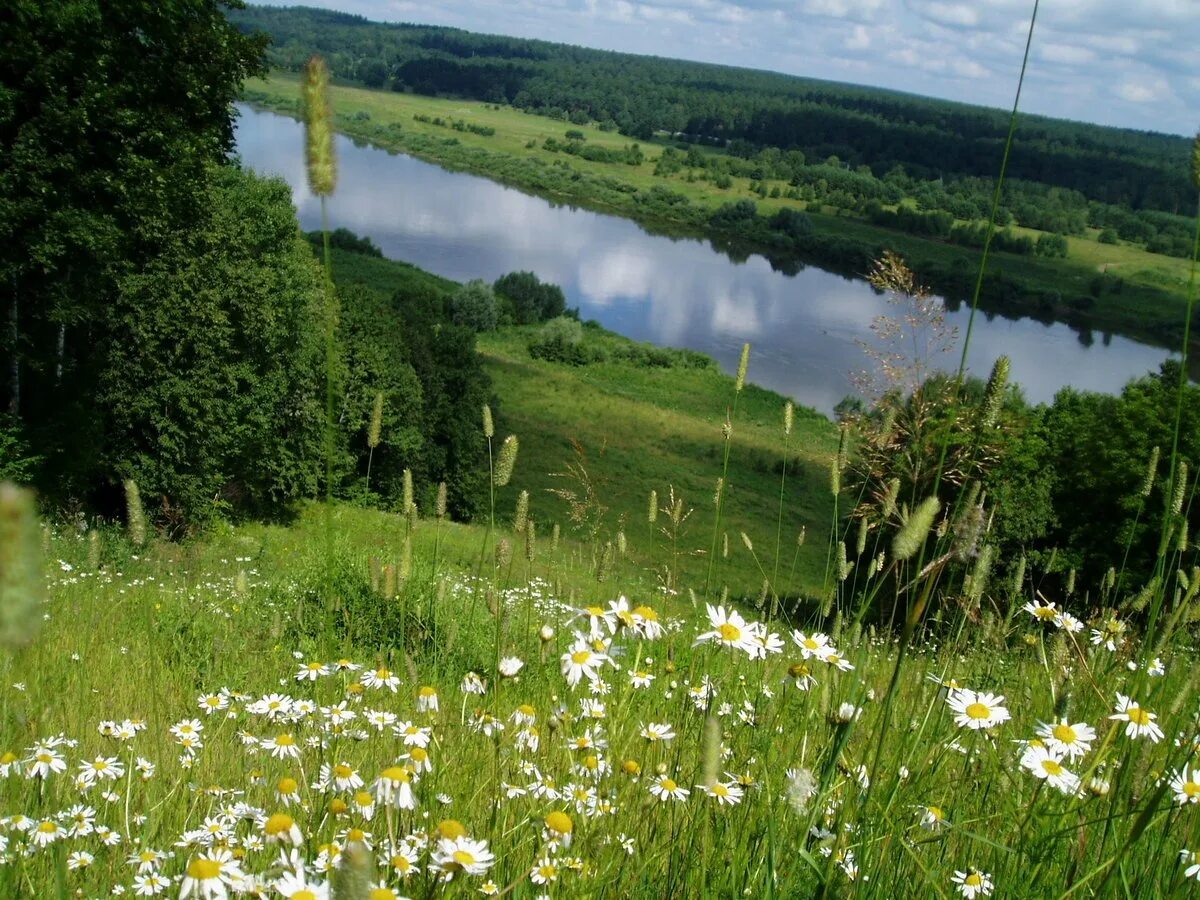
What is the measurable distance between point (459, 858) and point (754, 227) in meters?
107

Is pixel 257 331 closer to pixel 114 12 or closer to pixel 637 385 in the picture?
pixel 114 12

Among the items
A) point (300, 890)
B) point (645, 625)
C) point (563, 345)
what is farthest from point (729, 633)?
point (563, 345)

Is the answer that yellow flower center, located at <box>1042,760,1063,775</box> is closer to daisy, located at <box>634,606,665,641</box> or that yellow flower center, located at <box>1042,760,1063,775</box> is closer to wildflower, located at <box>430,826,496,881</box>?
daisy, located at <box>634,606,665,641</box>

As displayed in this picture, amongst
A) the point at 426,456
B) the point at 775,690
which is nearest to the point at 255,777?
the point at 775,690

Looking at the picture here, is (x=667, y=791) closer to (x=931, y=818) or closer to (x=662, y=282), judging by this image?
(x=931, y=818)

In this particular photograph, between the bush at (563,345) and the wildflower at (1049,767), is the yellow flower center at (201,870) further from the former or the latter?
the bush at (563,345)

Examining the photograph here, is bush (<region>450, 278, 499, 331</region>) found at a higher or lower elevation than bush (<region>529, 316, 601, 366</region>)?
higher

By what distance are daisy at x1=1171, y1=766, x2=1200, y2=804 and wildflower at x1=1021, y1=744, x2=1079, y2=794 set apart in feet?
0.48

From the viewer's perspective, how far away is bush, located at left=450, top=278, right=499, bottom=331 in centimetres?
6297

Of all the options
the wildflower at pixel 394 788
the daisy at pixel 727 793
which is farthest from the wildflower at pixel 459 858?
the daisy at pixel 727 793

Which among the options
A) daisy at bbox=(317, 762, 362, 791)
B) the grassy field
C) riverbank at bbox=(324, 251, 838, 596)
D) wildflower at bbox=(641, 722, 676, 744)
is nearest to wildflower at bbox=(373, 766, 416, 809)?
the grassy field

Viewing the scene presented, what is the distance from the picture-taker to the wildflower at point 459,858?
49.8 inches

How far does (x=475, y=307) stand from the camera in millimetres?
63469

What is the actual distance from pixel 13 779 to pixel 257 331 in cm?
1650
